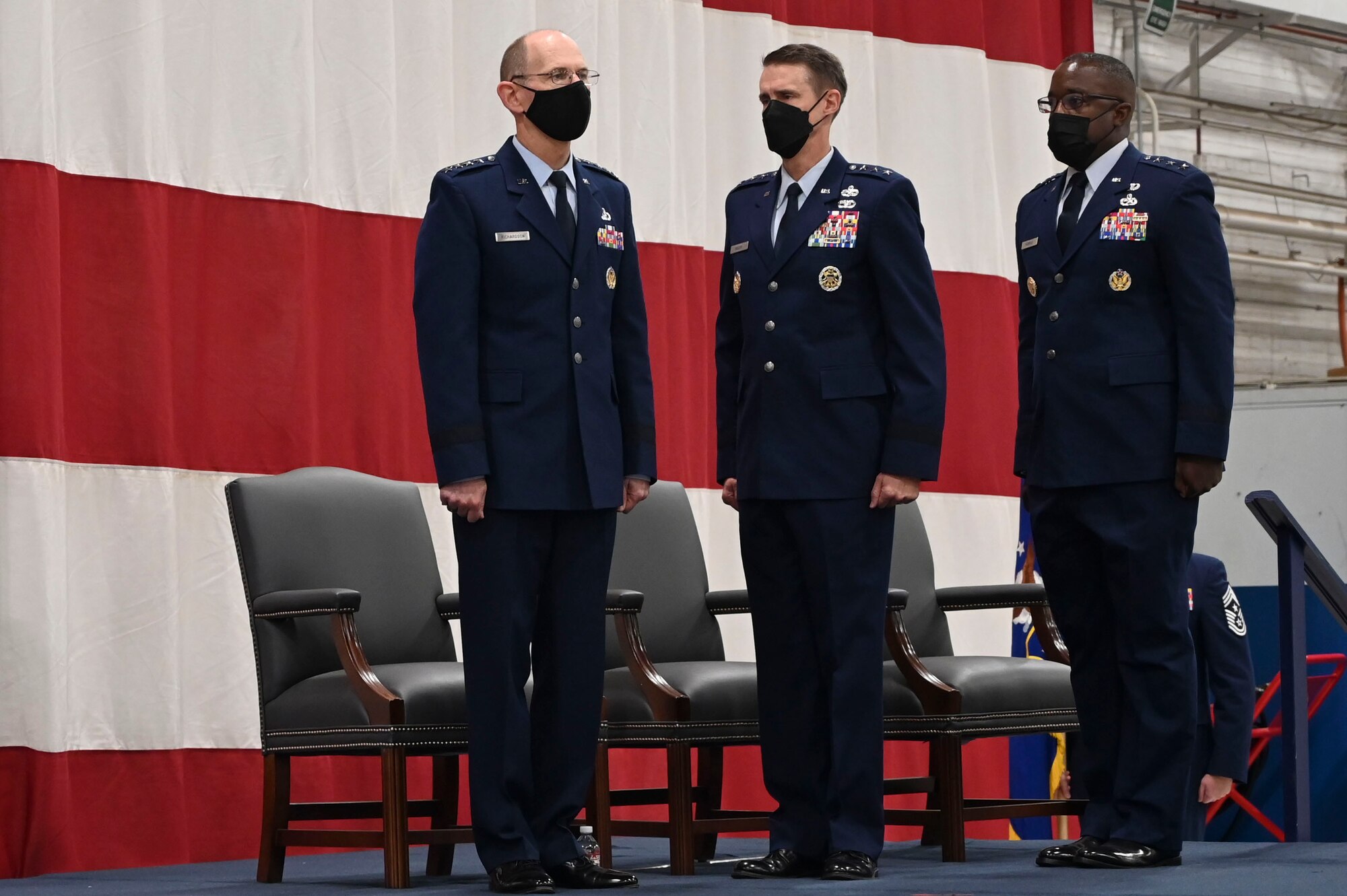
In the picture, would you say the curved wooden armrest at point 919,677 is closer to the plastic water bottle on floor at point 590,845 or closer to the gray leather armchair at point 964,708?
the gray leather armchair at point 964,708

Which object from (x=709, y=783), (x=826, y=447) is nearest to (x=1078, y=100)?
(x=826, y=447)

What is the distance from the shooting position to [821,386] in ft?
10.6

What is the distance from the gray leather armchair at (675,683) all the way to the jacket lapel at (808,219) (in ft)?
2.91

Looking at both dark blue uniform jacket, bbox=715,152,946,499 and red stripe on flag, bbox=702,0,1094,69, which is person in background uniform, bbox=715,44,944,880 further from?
red stripe on flag, bbox=702,0,1094,69

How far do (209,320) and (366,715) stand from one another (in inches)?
55.2

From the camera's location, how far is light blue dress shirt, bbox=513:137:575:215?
10.5 ft

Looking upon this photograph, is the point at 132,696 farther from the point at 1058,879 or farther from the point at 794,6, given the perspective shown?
the point at 794,6

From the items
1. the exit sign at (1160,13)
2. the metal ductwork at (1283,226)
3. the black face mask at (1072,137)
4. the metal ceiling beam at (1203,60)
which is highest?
the metal ceiling beam at (1203,60)

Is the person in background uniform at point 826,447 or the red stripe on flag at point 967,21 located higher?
the red stripe on flag at point 967,21

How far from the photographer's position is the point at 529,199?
316 centimetres

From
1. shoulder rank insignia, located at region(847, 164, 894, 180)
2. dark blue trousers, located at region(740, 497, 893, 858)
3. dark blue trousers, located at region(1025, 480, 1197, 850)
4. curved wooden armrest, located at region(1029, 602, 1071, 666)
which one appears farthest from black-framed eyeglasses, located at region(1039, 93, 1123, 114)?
curved wooden armrest, located at region(1029, 602, 1071, 666)

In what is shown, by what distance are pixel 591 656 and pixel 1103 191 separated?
1.31 m

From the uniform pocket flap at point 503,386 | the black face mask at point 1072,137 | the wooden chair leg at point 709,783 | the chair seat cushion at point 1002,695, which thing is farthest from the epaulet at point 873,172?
the wooden chair leg at point 709,783

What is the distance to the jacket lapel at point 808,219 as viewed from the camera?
10.7ft
